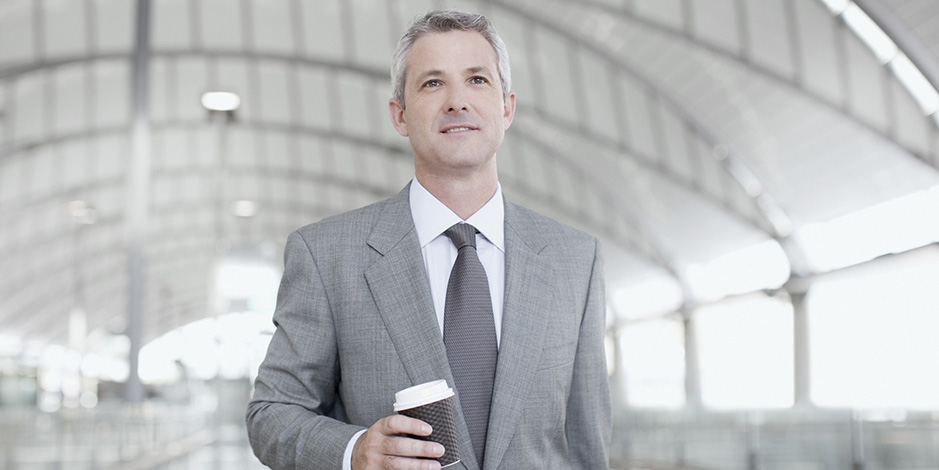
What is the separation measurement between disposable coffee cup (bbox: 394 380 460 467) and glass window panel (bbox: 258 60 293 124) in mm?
26510

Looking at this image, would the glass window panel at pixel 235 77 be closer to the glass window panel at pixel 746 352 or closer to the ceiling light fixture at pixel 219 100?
the ceiling light fixture at pixel 219 100

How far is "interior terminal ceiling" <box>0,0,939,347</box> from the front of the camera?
19.5 metres

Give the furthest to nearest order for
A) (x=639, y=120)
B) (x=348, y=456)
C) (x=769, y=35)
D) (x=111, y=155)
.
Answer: (x=111, y=155), (x=639, y=120), (x=769, y=35), (x=348, y=456)

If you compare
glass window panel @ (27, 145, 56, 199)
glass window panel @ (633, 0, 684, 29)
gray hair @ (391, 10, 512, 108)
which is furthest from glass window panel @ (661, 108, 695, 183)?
gray hair @ (391, 10, 512, 108)

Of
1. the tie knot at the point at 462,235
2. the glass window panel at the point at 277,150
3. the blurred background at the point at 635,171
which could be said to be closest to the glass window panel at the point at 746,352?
the blurred background at the point at 635,171

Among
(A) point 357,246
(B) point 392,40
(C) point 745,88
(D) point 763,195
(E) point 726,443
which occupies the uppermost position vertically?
(B) point 392,40

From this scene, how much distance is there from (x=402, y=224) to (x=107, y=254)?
51.0m

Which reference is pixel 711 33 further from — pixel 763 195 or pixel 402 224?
pixel 402 224

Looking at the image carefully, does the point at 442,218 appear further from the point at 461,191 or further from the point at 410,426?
the point at 410,426

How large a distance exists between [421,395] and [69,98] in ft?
97.7

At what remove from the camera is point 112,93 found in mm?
28406

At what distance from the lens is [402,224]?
7.27 feet

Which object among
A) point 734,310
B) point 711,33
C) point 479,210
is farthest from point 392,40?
point 479,210

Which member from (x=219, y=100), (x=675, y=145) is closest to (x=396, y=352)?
(x=219, y=100)
